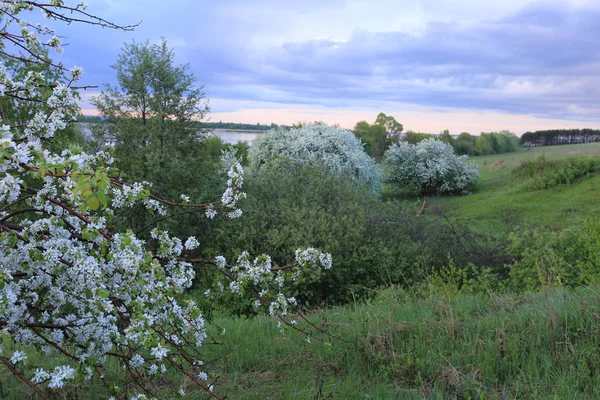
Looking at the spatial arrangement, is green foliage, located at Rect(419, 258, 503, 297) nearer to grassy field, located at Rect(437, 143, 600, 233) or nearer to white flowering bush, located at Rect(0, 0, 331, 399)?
white flowering bush, located at Rect(0, 0, 331, 399)

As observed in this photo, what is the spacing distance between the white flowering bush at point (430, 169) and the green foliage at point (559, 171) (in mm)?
4161

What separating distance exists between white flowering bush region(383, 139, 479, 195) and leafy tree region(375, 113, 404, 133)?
→ 62.0 feet

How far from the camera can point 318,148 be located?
26.8 meters

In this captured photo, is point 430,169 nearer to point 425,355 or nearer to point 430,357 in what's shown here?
point 425,355

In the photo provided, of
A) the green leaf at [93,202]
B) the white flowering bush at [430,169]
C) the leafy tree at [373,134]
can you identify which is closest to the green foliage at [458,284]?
the green leaf at [93,202]

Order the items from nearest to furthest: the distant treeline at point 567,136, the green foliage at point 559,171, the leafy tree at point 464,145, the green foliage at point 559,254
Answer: the green foliage at point 559,254 → the green foliage at point 559,171 → the distant treeline at point 567,136 → the leafy tree at point 464,145

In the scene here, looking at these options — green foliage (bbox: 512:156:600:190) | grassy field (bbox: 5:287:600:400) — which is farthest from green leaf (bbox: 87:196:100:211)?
green foliage (bbox: 512:156:600:190)

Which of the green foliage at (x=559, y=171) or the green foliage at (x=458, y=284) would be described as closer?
the green foliage at (x=458, y=284)

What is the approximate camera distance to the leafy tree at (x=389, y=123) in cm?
5353

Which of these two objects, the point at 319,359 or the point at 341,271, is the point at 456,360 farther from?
the point at 341,271

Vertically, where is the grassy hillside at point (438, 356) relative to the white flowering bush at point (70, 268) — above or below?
below

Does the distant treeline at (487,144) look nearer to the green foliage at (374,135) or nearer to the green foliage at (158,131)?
the green foliage at (374,135)

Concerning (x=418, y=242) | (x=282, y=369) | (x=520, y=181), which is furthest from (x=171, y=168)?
(x=520, y=181)

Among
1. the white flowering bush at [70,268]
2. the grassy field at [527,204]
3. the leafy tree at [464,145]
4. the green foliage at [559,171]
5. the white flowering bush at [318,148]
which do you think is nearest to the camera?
the white flowering bush at [70,268]
